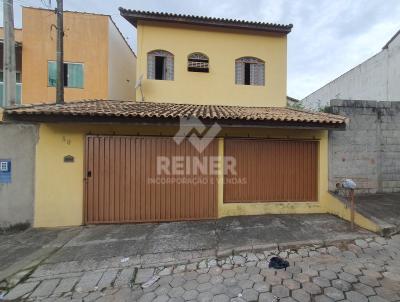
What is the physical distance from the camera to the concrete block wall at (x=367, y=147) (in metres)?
6.44

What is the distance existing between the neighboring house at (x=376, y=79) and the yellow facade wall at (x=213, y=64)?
10.9 ft

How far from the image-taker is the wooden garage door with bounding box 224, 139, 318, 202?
6105 millimetres

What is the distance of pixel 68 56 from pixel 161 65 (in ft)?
13.1

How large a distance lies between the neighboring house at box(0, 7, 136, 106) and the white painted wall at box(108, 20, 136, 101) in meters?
0.13

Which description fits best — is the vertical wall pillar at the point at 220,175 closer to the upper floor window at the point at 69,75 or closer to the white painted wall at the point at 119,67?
the white painted wall at the point at 119,67

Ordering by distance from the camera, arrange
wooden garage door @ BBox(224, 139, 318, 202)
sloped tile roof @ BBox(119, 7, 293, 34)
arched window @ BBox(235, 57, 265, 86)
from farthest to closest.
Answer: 1. arched window @ BBox(235, 57, 265, 86)
2. sloped tile roof @ BBox(119, 7, 293, 34)
3. wooden garage door @ BBox(224, 139, 318, 202)

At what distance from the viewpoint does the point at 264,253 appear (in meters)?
4.16

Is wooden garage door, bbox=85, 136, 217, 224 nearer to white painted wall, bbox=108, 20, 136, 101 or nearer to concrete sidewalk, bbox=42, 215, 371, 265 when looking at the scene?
concrete sidewalk, bbox=42, 215, 371, 265

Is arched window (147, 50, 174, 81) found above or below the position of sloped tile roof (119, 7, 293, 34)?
below

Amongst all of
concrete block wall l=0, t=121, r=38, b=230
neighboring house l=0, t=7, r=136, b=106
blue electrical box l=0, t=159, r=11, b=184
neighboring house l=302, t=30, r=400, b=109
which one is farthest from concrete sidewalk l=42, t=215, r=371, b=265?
neighboring house l=302, t=30, r=400, b=109

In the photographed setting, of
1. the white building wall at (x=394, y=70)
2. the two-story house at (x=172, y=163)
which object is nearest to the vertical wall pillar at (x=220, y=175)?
the two-story house at (x=172, y=163)

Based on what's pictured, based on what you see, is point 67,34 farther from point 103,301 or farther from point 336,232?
point 336,232

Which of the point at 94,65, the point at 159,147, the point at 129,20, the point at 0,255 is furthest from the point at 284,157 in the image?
the point at 94,65

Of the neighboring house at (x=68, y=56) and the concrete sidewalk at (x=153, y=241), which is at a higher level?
the neighboring house at (x=68, y=56)
